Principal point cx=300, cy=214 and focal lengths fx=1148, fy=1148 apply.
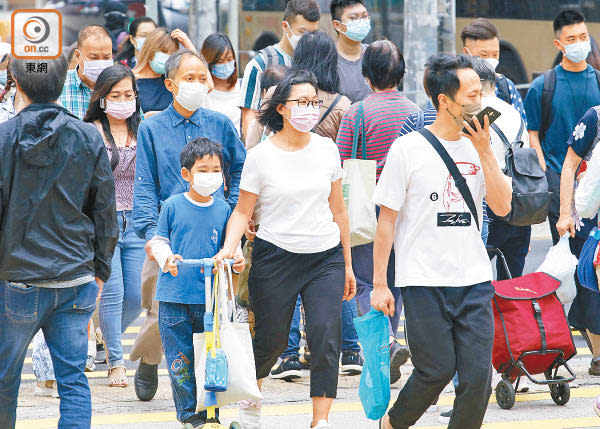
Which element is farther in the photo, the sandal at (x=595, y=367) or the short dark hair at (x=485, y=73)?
the sandal at (x=595, y=367)

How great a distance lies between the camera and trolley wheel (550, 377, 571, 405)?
256 inches

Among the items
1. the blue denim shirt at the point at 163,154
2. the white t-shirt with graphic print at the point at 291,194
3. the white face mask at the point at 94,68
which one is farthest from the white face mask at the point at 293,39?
the white t-shirt with graphic print at the point at 291,194

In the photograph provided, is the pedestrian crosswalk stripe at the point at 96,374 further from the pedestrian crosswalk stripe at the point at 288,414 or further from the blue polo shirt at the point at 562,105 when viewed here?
the blue polo shirt at the point at 562,105

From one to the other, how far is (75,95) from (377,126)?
2188mm

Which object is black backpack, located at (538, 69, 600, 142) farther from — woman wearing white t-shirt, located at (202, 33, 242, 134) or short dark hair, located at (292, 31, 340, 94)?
woman wearing white t-shirt, located at (202, 33, 242, 134)

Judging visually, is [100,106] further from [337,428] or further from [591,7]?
[591,7]

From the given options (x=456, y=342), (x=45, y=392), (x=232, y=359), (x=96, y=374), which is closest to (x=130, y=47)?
(x=96, y=374)

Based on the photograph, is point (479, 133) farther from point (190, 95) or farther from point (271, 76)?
point (271, 76)

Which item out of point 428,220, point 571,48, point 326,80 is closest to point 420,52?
point 571,48

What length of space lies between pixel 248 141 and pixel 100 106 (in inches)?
37.0

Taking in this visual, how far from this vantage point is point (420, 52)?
13031 mm

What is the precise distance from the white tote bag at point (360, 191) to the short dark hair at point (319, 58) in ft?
1.12

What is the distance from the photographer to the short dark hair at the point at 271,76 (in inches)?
290

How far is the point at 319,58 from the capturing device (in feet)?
22.8
